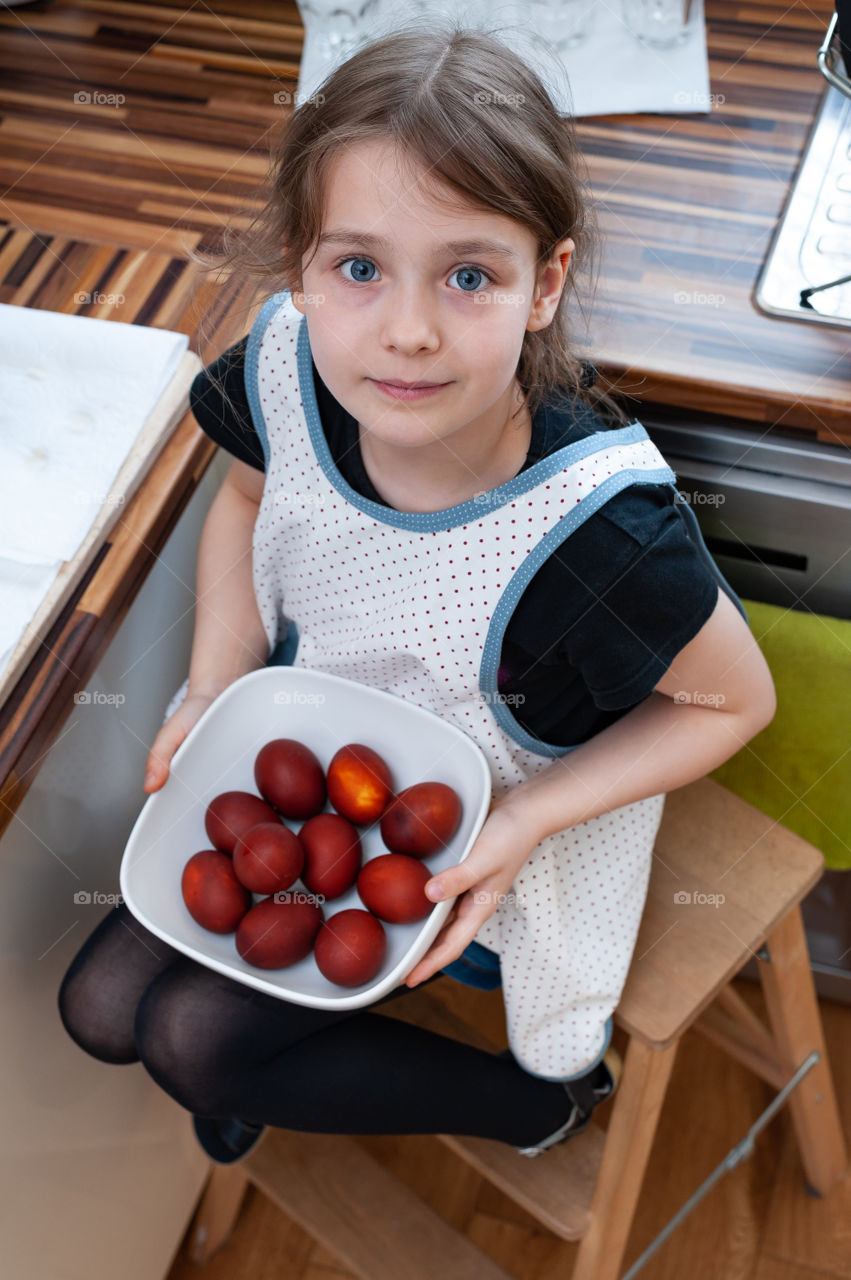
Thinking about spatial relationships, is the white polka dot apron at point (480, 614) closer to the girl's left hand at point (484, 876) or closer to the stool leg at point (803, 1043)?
the girl's left hand at point (484, 876)

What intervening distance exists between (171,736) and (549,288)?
42 cm

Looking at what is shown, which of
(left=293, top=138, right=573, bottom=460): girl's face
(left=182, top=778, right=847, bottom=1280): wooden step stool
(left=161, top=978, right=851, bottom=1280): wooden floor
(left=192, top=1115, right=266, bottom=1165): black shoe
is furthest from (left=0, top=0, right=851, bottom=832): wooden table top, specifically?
(left=161, top=978, right=851, bottom=1280): wooden floor

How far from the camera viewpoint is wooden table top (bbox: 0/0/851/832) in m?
0.87

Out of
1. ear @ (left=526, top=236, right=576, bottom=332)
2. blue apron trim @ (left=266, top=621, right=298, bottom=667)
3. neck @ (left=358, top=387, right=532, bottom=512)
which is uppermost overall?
ear @ (left=526, top=236, right=576, bottom=332)

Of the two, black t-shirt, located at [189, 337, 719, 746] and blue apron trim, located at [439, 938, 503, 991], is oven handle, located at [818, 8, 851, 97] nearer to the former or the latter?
black t-shirt, located at [189, 337, 719, 746]

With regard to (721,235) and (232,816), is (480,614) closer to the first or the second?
(232,816)

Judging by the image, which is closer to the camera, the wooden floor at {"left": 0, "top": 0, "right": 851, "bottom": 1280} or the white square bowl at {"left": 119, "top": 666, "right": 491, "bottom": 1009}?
the white square bowl at {"left": 119, "top": 666, "right": 491, "bottom": 1009}

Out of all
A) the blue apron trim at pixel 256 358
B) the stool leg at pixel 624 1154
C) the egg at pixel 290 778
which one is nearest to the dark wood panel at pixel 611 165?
the blue apron trim at pixel 256 358

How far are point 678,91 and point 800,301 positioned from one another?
0.88 feet

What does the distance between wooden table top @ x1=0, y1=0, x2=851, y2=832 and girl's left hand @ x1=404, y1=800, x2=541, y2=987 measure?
28 cm

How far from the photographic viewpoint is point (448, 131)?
0.60 meters

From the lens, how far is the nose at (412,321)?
61 cm

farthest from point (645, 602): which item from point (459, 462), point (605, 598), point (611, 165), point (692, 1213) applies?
point (692, 1213)

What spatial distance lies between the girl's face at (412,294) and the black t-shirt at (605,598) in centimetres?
11
